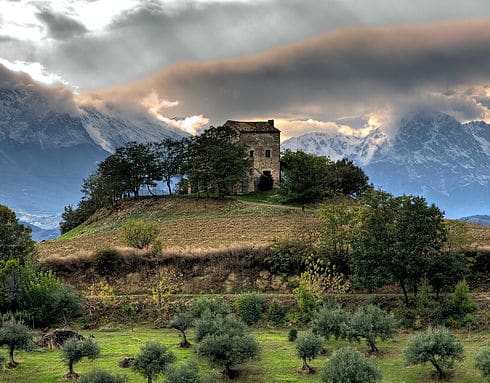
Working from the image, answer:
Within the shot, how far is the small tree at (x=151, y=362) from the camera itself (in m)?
29.5

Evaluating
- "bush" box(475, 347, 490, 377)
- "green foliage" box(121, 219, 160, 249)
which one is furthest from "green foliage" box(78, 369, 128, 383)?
"green foliage" box(121, 219, 160, 249)

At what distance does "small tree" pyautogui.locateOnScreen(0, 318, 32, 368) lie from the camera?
1316 inches

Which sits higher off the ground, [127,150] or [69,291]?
[127,150]

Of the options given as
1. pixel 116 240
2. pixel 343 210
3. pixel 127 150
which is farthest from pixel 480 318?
pixel 127 150

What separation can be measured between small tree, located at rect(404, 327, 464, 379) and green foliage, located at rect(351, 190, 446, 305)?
480 inches

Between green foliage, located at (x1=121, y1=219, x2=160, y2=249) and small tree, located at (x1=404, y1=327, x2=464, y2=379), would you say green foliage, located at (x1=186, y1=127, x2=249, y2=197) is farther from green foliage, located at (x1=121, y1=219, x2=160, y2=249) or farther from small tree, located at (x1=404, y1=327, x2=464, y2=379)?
small tree, located at (x1=404, y1=327, x2=464, y2=379)

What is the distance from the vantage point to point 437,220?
44531 millimetres

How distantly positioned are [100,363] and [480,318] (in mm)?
27881

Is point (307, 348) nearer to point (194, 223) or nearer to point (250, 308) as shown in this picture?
point (250, 308)

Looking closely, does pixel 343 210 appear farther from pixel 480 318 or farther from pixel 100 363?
pixel 100 363

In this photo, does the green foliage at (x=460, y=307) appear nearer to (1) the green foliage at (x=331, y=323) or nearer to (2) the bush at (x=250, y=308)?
(1) the green foliage at (x=331, y=323)

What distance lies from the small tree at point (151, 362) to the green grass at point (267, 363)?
60.3 inches

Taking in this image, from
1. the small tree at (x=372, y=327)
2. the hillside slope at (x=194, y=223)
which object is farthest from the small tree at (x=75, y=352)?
the hillside slope at (x=194, y=223)

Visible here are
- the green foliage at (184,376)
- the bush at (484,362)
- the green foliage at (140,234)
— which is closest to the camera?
the green foliage at (184,376)
